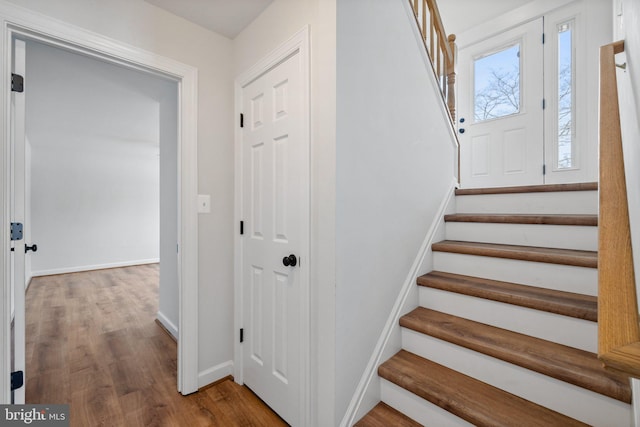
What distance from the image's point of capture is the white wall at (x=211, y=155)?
177 cm

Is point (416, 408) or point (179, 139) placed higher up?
point (179, 139)

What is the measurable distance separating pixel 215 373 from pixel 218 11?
2412 mm

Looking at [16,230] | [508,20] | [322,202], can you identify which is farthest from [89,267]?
[508,20]

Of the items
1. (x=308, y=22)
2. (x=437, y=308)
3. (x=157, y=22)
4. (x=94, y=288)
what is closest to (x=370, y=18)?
(x=308, y=22)

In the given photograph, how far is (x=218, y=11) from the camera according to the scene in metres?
1.76

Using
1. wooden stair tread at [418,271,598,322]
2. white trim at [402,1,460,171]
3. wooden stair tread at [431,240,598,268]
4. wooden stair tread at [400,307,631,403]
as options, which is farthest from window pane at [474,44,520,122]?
wooden stair tread at [400,307,631,403]

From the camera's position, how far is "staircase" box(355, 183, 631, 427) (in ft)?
3.58

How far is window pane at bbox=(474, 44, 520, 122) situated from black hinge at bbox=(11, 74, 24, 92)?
420 cm

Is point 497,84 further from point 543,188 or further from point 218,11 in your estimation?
point 218,11

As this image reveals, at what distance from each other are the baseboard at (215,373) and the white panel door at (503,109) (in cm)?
343

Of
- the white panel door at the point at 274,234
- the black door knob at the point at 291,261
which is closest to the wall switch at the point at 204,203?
the white panel door at the point at 274,234

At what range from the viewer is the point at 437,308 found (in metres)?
1.69

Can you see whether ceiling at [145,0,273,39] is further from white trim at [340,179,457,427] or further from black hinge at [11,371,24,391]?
black hinge at [11,371,24,391]

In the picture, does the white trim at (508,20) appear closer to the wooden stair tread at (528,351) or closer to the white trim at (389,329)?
the white trim at (389,329)
